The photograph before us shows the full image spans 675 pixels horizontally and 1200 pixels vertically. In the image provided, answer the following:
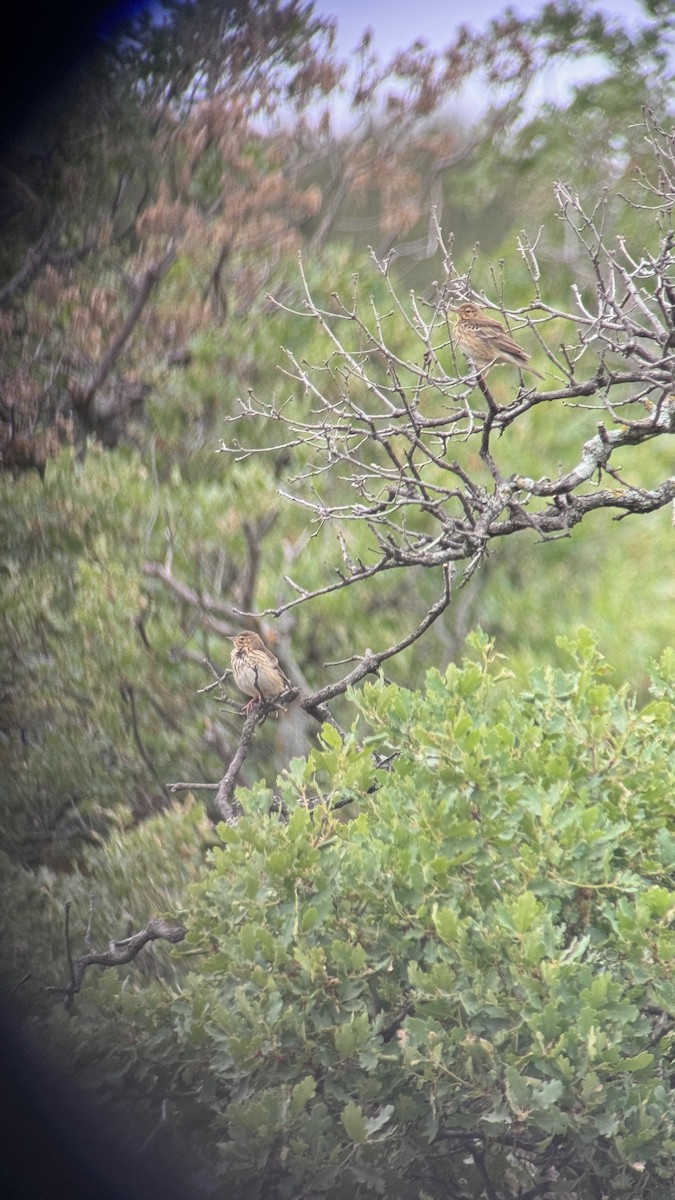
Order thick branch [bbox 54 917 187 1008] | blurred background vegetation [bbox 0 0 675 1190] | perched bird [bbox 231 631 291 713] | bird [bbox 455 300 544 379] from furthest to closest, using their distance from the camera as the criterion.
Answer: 1. blurred background vegetation [bbox 0 0 675 1190]
2. perched bird [bbox 231 631 291 713]
3. bird [bbox 455 300 544 379]
4. thick branch [bbox 54 917 187 1008]

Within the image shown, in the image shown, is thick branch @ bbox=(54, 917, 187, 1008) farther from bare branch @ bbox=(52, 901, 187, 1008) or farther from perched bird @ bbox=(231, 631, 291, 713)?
perched bird @ bbox=(231, 631, 291, 713)

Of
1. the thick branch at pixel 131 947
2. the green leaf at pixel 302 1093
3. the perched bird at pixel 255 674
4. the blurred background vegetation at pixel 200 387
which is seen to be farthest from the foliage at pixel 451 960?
the perched bird at pixel 255 674

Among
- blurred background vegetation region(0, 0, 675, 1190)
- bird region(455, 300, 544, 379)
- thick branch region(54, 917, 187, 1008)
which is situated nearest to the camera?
thick branch region(54, 917, 187, 1008)

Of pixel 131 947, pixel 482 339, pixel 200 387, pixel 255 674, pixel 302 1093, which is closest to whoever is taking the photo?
pixel 302 1093

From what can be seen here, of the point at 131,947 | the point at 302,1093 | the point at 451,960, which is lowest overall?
the point at 131,947

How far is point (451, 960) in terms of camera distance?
3.12 m

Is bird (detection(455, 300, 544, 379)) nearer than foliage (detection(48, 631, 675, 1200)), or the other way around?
foliage (detection(48, 631, 675, 1200))

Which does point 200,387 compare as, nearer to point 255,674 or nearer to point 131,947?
point 255,674

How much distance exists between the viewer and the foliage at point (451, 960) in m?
3.02

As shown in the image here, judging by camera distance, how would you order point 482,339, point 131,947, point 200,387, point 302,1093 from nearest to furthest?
point 302,1093
point 131,947
point 482,339
point 200,387

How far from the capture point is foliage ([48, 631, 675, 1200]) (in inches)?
119

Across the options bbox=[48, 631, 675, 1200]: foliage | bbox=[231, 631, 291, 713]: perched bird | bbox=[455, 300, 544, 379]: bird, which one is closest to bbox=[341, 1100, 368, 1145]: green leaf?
bbox=[48, 631, 675, 1200]: foliage

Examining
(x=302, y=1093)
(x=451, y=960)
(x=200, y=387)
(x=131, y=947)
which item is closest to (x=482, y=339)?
(x=451, y=960)

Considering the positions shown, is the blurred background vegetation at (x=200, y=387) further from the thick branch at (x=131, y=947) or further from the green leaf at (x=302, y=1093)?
the green leaf at (x=302, y=1093)
